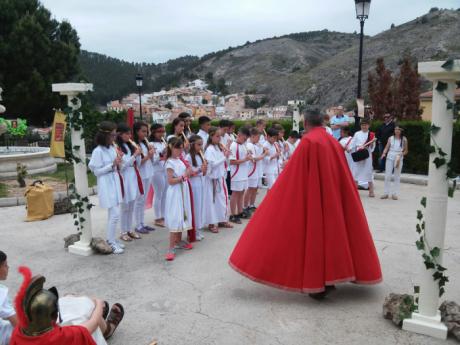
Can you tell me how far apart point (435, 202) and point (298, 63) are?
452 feet

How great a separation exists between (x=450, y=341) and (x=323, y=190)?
1.77 metres

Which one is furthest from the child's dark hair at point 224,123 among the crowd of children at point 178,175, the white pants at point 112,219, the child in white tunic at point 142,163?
the white pants at point 112,219

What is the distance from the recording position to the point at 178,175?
6.11 metres

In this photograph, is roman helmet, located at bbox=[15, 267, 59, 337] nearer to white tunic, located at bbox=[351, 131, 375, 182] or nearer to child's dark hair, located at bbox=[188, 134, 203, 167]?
child's dark hair, located at bbox=[188, 134, 203, 167]

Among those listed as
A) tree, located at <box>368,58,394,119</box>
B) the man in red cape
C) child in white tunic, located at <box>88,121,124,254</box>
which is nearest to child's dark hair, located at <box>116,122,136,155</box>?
child in white tunic, located at <box>88,121,124,254</box>

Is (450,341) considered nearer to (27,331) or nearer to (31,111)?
(27,331)

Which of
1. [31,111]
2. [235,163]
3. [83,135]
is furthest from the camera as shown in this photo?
[31,111]

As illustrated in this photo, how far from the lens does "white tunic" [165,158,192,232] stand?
19.7 ft

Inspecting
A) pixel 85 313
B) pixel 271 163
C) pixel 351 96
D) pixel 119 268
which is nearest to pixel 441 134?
pixel 85 313

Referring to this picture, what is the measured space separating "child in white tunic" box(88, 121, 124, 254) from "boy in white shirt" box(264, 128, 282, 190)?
11.9 feet

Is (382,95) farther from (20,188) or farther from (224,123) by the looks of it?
(20,188)

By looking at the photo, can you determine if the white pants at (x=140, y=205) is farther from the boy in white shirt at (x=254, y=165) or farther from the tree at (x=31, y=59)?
the tree at (x=31, y=59)

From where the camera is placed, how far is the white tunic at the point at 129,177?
6.56 m

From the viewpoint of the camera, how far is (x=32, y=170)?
14930 mm
